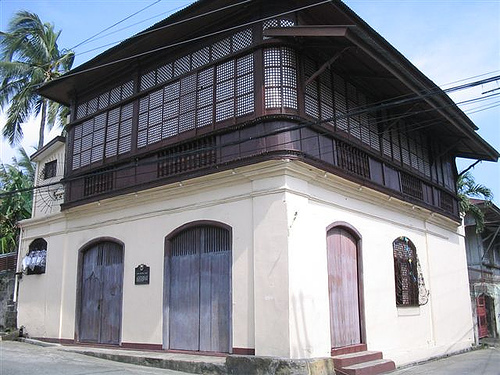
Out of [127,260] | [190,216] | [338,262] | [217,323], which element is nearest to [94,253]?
[127,260]

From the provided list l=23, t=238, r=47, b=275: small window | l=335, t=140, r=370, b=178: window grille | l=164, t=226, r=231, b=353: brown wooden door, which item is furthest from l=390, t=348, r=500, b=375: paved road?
l=23, t=238, r=47, b=275: small window

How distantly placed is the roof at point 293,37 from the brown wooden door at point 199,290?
4.56 metres

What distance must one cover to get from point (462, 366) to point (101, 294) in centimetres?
910

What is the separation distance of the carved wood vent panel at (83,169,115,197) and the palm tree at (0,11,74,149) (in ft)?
41.1

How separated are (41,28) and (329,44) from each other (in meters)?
20.3

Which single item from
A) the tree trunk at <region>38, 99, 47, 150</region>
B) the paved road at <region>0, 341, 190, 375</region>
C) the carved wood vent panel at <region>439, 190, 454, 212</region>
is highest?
the tree trunk at <region>38, 99, 47, 150</region>

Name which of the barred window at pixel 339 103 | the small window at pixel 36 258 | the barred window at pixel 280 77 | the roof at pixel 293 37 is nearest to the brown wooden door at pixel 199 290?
the barred window at pixel 280 77

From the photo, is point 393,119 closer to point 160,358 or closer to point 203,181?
point 203,181

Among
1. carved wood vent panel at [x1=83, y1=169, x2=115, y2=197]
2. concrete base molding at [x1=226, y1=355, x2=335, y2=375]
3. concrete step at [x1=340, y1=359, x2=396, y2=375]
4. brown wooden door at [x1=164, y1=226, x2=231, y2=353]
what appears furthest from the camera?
carved wood vent panel at [x1=83, y1=169, x2=115, y2=197]

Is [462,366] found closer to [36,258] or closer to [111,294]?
[111,294]

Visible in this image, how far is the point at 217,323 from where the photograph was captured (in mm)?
10148

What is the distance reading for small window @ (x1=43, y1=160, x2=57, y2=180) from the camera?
51.9 ft

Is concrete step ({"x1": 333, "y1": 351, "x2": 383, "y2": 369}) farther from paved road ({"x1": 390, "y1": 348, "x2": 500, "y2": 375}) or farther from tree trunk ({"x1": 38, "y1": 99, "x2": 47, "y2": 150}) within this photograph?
tree trunk ({"x1": 38, "y1": 99, "x2": 47, "y2": 150})

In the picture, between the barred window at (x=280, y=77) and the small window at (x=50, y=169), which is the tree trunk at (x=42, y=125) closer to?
the small window at (x=50, y=169)
